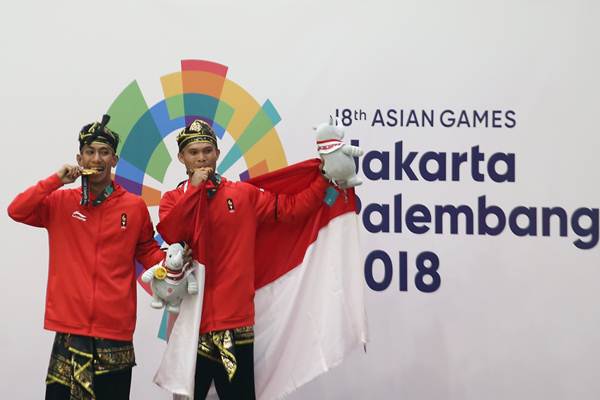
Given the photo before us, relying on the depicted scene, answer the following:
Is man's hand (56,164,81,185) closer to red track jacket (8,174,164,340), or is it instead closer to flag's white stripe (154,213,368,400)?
red track jacket (8,174,164,340)

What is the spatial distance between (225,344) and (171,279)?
0.93ft

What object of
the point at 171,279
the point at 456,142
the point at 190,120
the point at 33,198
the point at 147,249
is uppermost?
the point at 190,120

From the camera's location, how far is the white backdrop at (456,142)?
→ 2.79 m

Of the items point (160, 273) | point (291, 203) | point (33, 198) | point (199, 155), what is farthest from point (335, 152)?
point (33, 198)

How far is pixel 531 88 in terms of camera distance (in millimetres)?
2795

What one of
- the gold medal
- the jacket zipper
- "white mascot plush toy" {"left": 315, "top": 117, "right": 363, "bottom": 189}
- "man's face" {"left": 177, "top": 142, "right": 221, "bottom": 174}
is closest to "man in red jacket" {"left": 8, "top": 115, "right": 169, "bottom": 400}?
the jacket zipper

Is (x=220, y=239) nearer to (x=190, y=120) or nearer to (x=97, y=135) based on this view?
(x=97, y=135)

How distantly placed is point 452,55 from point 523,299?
1.10 metres

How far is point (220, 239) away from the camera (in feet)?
7.27

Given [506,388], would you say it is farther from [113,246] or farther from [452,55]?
[113,246]

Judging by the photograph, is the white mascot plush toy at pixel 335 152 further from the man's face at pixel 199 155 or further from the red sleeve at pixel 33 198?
the red sleeve at pixel 33 198

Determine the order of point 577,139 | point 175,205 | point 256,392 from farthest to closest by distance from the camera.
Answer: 1. point 577,139
2. point 256,392
3. point 175,205

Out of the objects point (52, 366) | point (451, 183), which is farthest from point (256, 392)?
point (451, 183)

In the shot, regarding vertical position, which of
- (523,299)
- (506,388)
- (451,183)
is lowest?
(506,388)
